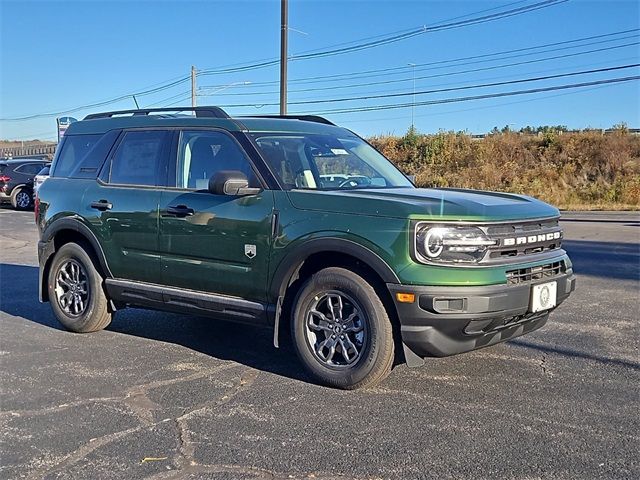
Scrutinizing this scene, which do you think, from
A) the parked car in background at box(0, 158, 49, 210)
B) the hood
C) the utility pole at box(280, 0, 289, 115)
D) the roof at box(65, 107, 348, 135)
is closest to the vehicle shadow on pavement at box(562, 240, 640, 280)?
the hood

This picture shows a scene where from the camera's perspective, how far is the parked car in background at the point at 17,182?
22.9 meters

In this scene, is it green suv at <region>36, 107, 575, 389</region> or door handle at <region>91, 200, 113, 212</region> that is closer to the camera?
green suv at <region>36, 107, 575, 389</region>

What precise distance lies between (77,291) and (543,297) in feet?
13.3

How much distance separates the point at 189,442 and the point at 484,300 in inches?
75.9

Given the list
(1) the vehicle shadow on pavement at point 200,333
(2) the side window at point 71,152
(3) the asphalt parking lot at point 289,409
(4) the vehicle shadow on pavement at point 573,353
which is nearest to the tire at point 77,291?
(3) the asphalt parking lot at point 289,409

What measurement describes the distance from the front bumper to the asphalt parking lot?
370 mm

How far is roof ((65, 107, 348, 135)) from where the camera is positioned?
17.8 ft

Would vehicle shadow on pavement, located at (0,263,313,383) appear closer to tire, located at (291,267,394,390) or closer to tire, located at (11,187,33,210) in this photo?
tire, located at (291,267,394,390)

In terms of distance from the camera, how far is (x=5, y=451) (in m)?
3.59

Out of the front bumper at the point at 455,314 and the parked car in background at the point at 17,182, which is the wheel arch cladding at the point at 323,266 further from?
the parked car in background at the point at 17,182

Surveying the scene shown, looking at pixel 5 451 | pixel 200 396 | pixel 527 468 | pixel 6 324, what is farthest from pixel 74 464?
pixel 6 324

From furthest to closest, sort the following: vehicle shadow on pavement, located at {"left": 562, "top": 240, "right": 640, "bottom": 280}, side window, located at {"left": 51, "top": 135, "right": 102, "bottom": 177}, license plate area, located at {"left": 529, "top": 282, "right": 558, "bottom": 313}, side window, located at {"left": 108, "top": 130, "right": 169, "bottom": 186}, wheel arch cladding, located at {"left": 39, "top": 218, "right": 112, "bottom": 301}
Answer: vehicle shadow on pavement, located at {"left": 562, "top": 240, "right": 640, "bottom": 280}, side window, located at {"left": 51, "top": 135, "right": 102, "bottom": 177}, wheel arch cladding, located at {"left": 39, "top": 218, "right": 112, "bottom": 301}, side window, located at {"left": 108, "top": 130, "right": 169, "bottom": 186}, license plate area, located at {"left": 529, "top": 282, "right": 558, "bottom": 313}

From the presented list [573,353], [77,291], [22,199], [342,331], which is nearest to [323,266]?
[342,331]

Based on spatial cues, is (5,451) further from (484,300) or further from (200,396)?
(484,300)
